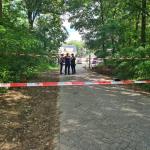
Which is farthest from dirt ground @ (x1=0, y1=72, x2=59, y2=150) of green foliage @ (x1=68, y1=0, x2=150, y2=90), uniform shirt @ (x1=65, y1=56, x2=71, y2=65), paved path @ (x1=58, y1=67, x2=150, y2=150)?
uniform shirt @ (x1=65, y1=56, x2=71, y2=65)

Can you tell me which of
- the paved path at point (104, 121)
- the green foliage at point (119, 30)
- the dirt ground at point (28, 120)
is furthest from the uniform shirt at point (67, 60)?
the paved path at point (104, 121)

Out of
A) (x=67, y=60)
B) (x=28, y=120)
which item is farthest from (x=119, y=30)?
(x=28, y=120)

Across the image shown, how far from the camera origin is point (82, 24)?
42312 mm

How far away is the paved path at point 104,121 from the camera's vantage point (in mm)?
7387

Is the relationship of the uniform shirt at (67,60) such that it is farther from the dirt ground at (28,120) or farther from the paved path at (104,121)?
the paved path at (104,121)

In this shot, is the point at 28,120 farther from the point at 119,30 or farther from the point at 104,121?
the point at 119,30

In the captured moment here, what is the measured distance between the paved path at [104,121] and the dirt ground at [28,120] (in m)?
0.32

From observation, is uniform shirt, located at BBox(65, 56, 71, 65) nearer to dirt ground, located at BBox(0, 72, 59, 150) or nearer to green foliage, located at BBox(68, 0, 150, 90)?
green foliage, located at BBox(68, 0, 150, 90)

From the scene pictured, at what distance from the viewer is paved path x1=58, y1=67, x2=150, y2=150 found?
24.2 ft

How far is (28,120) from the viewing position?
9.80 meters

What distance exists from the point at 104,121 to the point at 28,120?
6.83ft

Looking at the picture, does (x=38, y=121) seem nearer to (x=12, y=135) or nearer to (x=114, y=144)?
(x=12, y=135)

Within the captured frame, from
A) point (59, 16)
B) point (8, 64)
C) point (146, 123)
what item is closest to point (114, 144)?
point (146, 123)

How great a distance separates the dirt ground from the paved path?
318 mm
